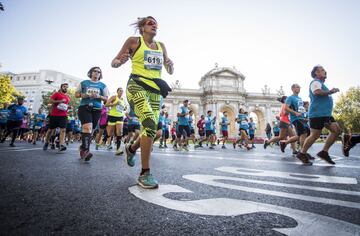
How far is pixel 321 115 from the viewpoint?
4309 mm

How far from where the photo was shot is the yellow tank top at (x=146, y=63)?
266 centimetres

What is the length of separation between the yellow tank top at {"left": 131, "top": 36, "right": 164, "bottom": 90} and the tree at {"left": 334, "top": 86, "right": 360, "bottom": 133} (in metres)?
57.8

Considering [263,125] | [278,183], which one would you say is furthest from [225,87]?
[278,183]

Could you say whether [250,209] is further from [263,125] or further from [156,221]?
[263,125]

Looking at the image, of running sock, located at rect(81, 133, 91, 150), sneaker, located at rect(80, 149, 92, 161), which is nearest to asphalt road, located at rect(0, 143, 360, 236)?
sneaker, located at rect(80, 149, 92, 161)

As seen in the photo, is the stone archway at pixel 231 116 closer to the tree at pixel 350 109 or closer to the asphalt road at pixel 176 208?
the tree at pixel 350 109

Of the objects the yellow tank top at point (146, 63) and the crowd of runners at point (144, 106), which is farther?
the yellow tank top at point (146, 63)

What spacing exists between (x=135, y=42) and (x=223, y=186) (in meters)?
2.00

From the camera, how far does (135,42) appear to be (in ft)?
8.86

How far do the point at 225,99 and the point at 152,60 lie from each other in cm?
4293

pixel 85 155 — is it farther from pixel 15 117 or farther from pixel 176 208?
pixel 15 117

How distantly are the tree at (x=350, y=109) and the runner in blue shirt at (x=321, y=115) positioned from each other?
54415mm

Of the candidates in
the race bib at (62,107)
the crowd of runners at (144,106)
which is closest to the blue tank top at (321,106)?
the crowd of runners at (144,106)

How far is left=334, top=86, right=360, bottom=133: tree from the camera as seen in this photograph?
46553mm
